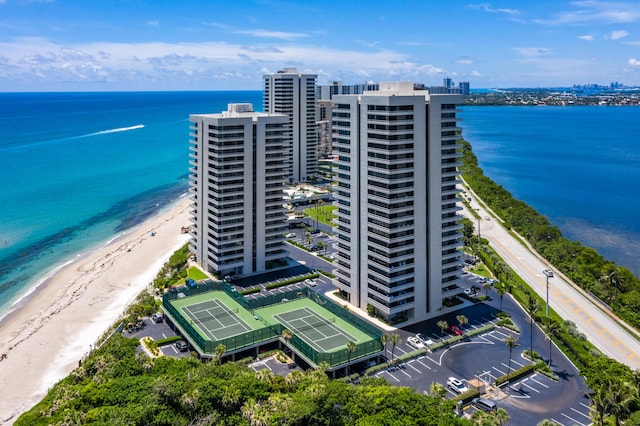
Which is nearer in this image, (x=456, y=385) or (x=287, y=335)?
(x=456, y=385)

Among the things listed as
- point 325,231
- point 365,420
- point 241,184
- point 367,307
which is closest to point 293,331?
point 367,307

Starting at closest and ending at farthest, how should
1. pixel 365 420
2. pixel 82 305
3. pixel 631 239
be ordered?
pixel 365 420
pixel 82 305
pixel 631 239

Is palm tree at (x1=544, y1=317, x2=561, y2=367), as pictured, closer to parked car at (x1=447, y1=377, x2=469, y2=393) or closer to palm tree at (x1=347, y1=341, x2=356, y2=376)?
parked car at (x1=447, y1=377, x2=469, y2=393)

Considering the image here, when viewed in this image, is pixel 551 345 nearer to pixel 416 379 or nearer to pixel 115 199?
pixel 416 379

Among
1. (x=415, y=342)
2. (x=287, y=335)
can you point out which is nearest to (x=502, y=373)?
(x=415, y=342)

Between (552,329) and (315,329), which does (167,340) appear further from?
(552,329)

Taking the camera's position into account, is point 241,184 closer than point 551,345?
No

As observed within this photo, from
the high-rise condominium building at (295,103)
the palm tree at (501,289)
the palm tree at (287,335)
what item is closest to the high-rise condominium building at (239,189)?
the palm tree at (287,335)
